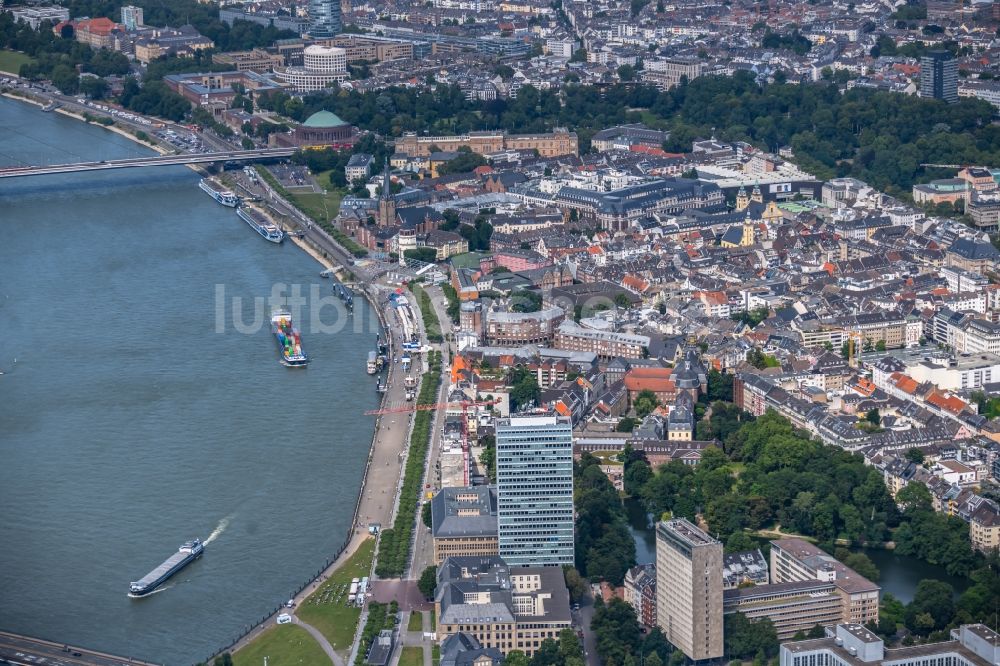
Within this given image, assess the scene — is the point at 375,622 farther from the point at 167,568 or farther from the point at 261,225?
the point at 261,225

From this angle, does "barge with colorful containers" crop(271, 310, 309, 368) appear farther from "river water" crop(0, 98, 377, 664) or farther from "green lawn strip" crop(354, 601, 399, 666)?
"green lawn strip" crop(354, 601, 399, 666)

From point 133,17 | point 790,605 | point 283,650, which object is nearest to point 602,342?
point 790,605

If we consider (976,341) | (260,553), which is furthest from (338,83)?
(260,553)

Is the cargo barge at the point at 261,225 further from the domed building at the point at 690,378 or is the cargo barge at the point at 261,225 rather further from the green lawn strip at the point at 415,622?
the green lawn strip at the point at 415,622

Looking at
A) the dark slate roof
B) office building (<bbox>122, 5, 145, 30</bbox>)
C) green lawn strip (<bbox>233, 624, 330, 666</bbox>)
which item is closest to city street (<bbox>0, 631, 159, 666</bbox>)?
green lawn strip (<bbox>233, 624, 330, 666</bbox>)

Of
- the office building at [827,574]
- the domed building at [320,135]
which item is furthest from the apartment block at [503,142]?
the office building at [827,574]

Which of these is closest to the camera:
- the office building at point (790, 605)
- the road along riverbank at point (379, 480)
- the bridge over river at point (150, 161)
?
the office building at point (790, 605)
